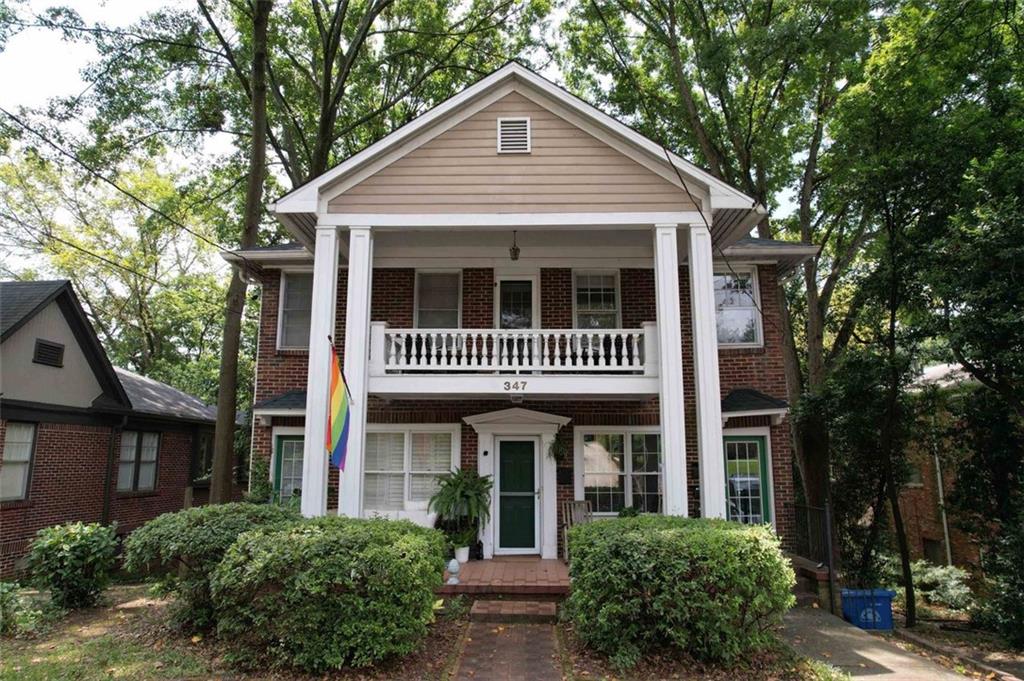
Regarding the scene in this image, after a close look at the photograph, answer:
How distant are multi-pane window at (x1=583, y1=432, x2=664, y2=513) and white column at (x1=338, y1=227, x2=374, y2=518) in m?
4.24

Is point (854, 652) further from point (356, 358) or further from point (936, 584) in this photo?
point (936, 584)

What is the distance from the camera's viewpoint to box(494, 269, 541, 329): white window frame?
11289 mm

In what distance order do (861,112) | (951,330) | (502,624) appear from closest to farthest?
1. (502,624)
2. (951,330)
3. (861,112)

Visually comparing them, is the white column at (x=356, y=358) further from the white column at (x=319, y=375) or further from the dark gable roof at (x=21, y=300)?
the dark gable roof at (x=21, y=300)

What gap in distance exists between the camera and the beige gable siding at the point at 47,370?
1140 cm

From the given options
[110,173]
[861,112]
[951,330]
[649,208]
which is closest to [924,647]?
[951,330]

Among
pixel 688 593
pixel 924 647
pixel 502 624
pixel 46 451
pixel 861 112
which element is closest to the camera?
pixel 688 593

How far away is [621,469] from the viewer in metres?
10.9

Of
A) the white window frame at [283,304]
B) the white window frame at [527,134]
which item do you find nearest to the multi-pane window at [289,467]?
the white window frame at [283,304]

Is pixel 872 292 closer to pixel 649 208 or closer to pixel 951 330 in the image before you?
pixel 951 330

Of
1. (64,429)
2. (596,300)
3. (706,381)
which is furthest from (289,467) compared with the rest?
(706,381)

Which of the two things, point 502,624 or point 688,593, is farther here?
point 502,624

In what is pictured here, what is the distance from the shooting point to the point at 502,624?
748 centimetres

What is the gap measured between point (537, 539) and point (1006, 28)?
11.9m
